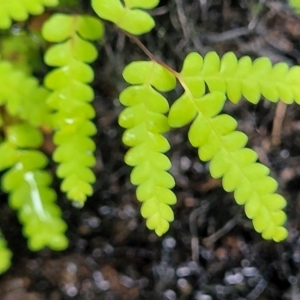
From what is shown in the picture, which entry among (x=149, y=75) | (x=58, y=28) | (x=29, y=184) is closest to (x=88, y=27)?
(x=58, y=28)

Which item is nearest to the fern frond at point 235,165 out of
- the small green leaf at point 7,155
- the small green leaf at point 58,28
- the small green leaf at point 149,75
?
the small green leaf at point 149,75

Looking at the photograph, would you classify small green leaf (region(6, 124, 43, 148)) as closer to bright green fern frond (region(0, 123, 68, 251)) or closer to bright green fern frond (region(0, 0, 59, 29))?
bright green fern frond (region(0, 123, 68, 251))

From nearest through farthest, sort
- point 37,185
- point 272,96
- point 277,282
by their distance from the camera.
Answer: point 272,96 < point 37,185 < point 277,282

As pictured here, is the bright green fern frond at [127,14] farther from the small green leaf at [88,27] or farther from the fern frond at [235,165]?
the fern frond at [235,165]

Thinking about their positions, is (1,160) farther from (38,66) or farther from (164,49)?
(164,49)

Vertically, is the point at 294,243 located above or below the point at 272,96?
below

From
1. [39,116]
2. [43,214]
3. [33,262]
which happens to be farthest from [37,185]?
[33,262]

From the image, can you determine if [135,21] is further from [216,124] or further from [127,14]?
[216,124]

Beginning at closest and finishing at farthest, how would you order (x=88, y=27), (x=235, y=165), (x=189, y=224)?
(x=235, y=165)
(x=88, y=27)
(x=189, y=224)
